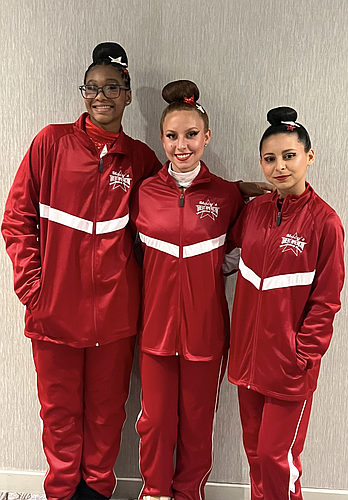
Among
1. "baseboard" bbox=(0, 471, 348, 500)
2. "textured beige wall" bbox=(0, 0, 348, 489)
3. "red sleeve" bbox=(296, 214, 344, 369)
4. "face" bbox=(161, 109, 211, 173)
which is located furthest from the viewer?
"baseboard" bbox=(0, 471, 348, 500)

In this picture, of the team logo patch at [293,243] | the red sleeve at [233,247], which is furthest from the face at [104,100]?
the team logo patch at [293,243]

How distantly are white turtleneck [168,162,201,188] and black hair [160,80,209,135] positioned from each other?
17 centimetres

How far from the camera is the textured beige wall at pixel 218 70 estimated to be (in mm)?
2189

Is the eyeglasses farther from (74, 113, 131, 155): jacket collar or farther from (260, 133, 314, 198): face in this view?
(260, 133, 314, 198): face

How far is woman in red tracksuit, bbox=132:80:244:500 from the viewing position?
6.54ft

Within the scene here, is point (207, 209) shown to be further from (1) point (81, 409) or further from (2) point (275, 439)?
(1) point (81, 409)

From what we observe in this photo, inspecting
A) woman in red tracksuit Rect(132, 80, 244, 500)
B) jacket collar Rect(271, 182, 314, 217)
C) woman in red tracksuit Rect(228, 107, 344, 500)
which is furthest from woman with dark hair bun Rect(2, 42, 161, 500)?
jacket collar Rect(271, 182, 314, 217)

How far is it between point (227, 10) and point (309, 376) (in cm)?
152

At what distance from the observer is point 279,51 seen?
2.20 meters

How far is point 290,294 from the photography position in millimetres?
1843

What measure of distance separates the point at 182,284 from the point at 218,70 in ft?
3.08

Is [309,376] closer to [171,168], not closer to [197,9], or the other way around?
[171,168]

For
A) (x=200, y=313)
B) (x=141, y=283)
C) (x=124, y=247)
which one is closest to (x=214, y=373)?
(x=200, y=313)

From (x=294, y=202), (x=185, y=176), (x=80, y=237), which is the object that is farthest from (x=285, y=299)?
(x=80, y=237)
